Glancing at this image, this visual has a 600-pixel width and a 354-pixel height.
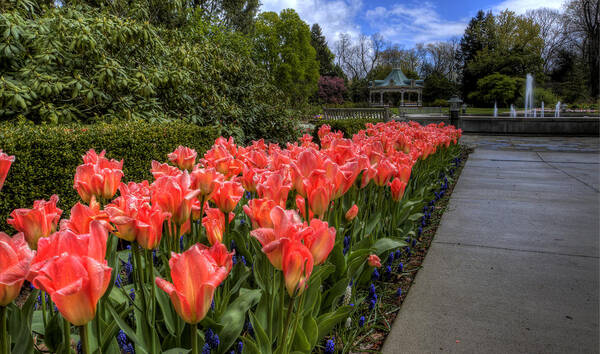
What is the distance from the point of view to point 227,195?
1507 millimetres

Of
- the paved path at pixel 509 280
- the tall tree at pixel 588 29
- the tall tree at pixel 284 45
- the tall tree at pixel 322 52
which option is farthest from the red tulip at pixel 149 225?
the tall tree at pixel 322 52

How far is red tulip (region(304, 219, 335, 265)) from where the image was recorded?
3.26 ft

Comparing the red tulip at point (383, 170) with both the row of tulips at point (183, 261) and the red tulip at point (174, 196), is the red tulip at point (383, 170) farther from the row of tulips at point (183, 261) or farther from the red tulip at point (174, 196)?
the red tulip at point (174, 196)

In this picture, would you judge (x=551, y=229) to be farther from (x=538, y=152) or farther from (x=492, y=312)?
(x=538, y=152)

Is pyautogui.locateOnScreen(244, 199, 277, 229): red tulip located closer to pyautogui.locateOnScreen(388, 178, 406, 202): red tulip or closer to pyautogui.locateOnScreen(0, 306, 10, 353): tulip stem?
pyautogui.locateOnScreen(0, 306, 10, 353): tulip stem

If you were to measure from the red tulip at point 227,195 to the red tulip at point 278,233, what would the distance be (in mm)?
509

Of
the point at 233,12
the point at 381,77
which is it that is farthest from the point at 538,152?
the point at 381,77

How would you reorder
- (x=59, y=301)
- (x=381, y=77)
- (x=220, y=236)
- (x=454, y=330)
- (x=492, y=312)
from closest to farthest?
1. (x=59, y=301)
2. (x=220, y=236)
3. (x=454, y=330)
4. (x=492, y=312)
5. (x=381, y=77)

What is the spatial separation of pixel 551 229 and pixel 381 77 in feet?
204

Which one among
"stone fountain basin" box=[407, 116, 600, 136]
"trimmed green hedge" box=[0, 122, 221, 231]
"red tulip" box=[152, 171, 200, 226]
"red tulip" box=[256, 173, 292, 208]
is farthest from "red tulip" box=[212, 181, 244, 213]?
"stone fountain basin" box=[407, 116, 600, 136]

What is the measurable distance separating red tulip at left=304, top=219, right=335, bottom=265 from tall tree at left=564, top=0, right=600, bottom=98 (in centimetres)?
4756

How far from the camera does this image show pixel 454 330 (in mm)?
2117

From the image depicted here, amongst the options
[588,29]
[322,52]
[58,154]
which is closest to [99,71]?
[58,154]

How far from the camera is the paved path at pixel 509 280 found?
204 cm
